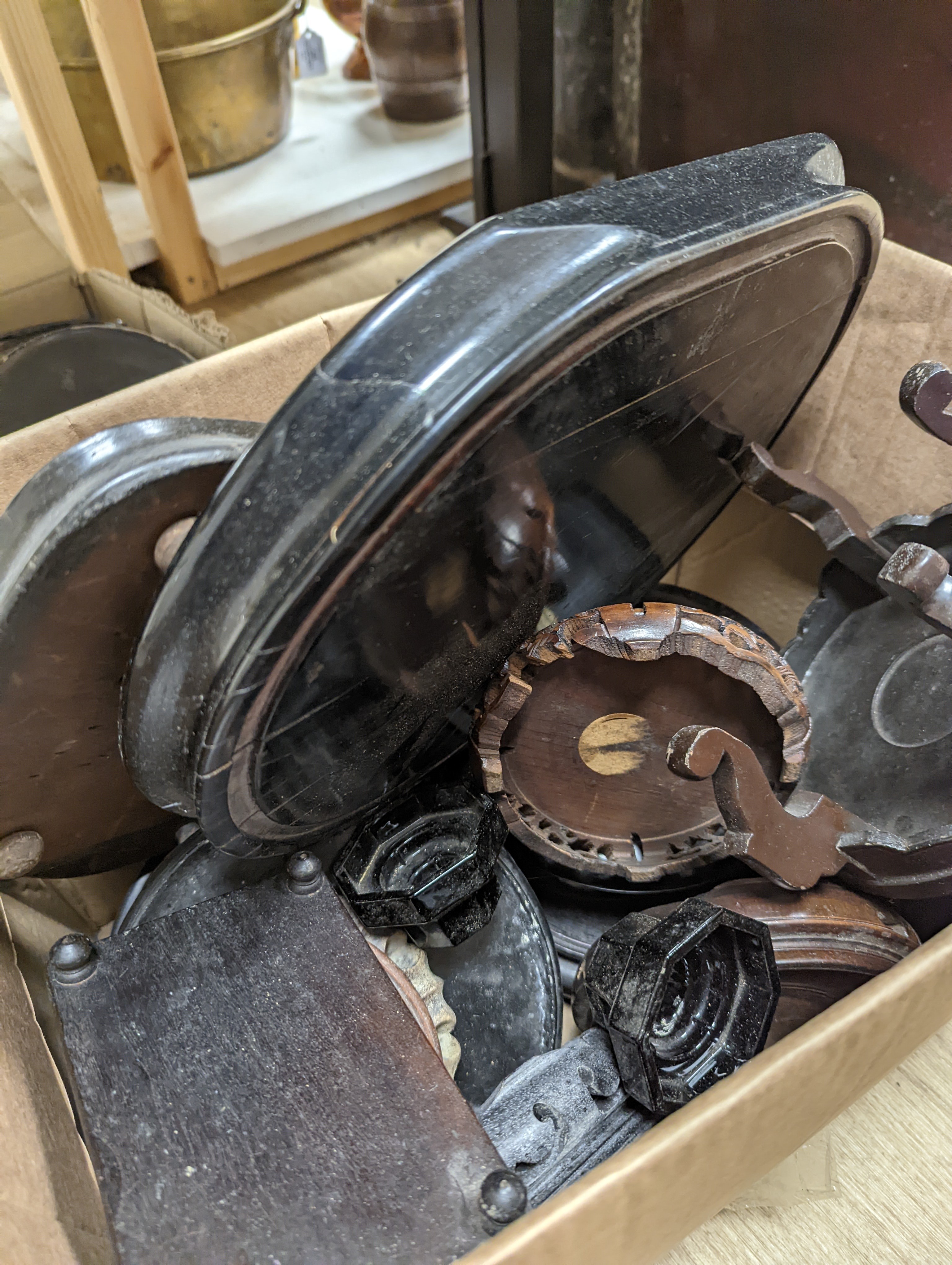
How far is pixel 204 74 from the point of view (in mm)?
987

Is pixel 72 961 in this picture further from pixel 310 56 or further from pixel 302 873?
pixel 310 56

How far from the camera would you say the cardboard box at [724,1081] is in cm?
32

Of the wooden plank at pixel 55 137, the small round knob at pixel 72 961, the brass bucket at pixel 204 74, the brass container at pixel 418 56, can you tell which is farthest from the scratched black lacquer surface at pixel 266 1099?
the brass container at pixel 418 56

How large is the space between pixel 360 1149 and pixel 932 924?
39 cm

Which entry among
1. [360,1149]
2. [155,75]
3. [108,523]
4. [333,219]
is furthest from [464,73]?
[360,1149]

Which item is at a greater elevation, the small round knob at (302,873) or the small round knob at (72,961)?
the small round knob at (72,961)

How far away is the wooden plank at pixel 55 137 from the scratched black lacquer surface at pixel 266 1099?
756 mm

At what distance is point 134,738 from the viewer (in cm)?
40

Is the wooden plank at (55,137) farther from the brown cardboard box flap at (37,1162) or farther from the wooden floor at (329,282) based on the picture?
the brown cardboard box flap at (37,1162)

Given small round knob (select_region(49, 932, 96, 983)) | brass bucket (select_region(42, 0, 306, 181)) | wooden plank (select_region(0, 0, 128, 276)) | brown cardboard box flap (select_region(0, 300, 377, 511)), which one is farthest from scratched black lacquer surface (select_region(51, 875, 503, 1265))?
brass bucket (select_region(42, 0, 306, 181))

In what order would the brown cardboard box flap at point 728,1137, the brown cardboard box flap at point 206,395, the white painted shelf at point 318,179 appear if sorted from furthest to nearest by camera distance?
1. the white painted shelf at point 318,179
2. the brown cardboard box flap at point 206,395
3. the brown cardboard box flap at point 728,1137

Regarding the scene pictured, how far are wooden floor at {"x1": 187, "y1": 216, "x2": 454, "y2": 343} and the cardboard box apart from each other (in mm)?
506

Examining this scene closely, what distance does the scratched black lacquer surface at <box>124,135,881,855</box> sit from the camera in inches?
12.5

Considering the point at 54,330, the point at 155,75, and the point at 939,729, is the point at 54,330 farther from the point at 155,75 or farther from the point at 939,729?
the point at 939,729
